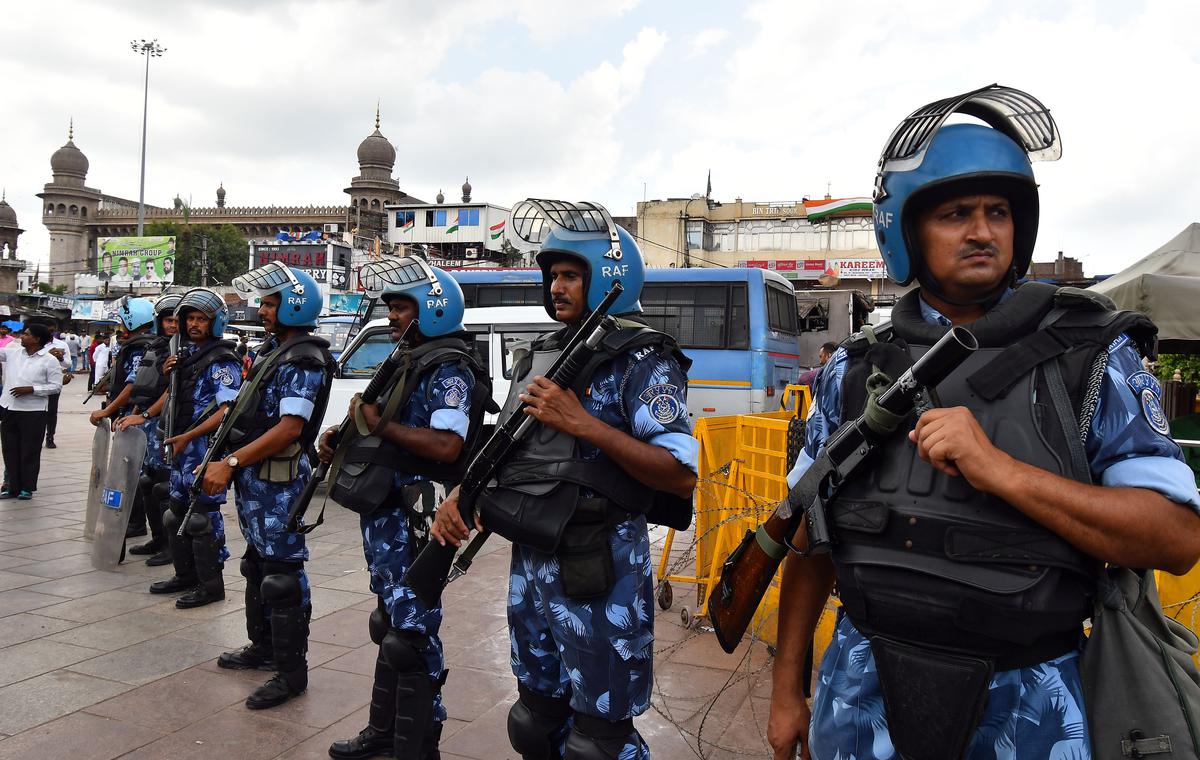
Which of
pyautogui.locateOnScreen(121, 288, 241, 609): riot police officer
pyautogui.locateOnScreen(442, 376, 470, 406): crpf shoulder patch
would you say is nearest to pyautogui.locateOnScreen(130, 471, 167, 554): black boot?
pyautogui.locateOnScreen(121, 288, 241, 609): riot police officer

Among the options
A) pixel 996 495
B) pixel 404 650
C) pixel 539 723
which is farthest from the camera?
pixel 404 650

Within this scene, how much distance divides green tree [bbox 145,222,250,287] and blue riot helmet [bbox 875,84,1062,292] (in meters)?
62.7

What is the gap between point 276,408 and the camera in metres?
4.55

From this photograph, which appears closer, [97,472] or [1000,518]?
[1000,518]

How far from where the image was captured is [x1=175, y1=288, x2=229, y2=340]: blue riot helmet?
6262 mm

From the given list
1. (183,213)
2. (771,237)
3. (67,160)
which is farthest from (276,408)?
(67,160)

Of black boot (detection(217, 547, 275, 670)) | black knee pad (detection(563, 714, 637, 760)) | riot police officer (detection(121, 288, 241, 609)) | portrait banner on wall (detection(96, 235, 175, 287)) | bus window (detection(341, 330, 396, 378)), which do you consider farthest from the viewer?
portrait banner on wall (detection(96, 235, 175, 287))

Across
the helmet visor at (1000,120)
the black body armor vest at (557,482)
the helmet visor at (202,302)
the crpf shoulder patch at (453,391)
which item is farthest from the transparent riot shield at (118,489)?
the helmet visor at (1000,120)

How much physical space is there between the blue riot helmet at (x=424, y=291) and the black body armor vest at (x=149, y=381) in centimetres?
412

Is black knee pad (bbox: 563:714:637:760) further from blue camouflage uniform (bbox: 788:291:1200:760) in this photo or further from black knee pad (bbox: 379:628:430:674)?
blue camouflage uniform (bbox: 788:291:1200:760)

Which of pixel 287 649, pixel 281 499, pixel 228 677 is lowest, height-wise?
pixel 228 677

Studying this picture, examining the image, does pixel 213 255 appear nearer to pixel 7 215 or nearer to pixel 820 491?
pixel 7 215

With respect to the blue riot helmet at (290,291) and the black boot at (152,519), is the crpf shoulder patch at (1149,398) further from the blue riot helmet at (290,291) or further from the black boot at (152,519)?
the black boot at (152,519)

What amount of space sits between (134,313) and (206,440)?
9.97ft
